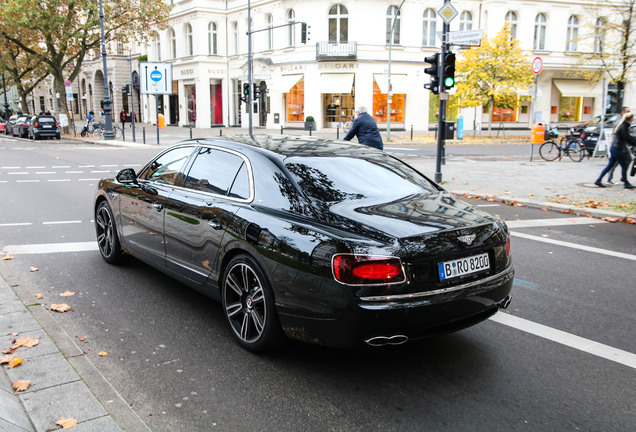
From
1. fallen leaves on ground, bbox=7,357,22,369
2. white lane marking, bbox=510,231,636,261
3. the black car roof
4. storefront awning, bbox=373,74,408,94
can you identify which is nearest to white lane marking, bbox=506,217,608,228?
white lane marking, bbox=510,231,636,261

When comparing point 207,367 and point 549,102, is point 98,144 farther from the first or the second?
point 549,102

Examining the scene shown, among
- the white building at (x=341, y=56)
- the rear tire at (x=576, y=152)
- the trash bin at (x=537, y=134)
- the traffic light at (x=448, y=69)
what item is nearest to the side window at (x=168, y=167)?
the traffic light at (x=448, y=69)

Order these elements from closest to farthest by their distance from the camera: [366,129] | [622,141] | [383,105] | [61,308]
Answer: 1. [61,308]
2. [622,141]
3. [366,129]
4. [383,105]

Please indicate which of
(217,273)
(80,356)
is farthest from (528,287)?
(80,356)

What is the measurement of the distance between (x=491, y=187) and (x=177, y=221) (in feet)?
32.5

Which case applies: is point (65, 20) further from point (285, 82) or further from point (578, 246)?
point (578, 246)

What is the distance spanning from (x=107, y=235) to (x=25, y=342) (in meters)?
2.59

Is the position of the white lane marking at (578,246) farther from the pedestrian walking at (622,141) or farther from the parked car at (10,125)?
the parked car at (10,125)

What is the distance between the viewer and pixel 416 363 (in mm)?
3965

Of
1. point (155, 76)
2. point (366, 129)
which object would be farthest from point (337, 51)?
point (366, 129)

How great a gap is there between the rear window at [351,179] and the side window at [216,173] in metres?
0.44

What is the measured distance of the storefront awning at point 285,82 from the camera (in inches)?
1656

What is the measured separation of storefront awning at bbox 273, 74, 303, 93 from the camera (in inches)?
1656

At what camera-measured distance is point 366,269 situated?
3377 millimetres
